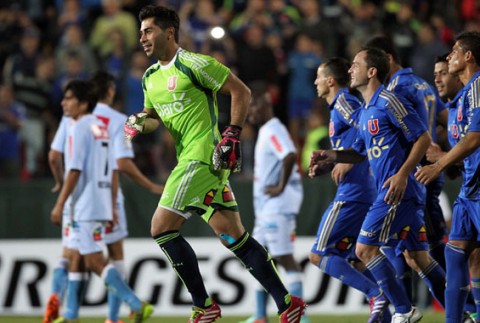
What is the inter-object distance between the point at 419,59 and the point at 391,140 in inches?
338

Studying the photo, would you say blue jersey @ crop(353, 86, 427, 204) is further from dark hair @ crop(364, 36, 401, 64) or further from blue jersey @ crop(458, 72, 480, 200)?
dark hair @ crop(364, 36, 401, 64)

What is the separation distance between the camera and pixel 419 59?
16.7 m

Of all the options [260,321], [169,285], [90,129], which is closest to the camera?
[90,129]

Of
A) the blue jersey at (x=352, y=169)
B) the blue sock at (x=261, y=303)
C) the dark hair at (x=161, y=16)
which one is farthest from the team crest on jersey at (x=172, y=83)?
the blue sock at (x=261, y=303)

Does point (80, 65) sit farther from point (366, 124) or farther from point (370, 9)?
point (366, 124)

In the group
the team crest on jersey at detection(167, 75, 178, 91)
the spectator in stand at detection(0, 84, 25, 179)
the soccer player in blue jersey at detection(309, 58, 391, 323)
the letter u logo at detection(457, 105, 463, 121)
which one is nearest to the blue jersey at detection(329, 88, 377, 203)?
the soccer player in blue jersey at detection(309, 58, 391, 323)

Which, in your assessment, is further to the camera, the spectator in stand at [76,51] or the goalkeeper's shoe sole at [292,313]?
the spectator in stand at [76,51]

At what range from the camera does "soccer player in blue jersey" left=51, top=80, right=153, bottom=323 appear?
10406 mm

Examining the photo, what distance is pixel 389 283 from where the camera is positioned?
846cm

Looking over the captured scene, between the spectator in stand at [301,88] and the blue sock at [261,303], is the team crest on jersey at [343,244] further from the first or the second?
the spectator in stand at [301,88]

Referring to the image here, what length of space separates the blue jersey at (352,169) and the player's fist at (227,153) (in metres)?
1.57

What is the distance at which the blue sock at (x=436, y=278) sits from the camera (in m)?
8.98

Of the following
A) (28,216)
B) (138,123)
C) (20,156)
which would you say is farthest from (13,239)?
(138,123)

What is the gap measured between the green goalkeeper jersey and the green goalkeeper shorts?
3.6 inches
